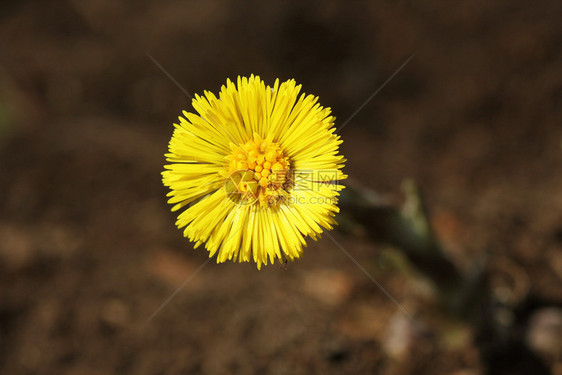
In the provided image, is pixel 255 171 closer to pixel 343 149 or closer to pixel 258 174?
pixel 258 174

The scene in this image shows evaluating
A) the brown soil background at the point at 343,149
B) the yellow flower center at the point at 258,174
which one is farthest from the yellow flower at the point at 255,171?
Answer: the brown soil background at the point at 343,149

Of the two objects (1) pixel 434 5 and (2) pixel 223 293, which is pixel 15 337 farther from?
(1) pixel 434 5

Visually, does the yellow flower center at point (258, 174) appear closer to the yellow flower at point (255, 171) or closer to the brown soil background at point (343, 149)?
the yellow flower at point (255, 171)

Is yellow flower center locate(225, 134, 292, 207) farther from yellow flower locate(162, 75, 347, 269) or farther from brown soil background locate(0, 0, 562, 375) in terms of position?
brown soil background locate(0, 0, 562, 375)

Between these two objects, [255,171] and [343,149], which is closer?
[255,171]

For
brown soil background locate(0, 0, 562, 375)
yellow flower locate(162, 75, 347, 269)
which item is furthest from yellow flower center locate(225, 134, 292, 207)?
brown soil background locate(0, 0, 562, 375)

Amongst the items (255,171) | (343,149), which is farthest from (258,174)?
(343,149)

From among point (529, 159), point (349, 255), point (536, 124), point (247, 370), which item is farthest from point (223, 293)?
point (536, 124)
